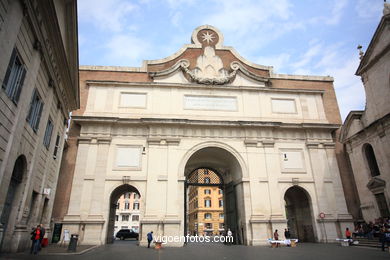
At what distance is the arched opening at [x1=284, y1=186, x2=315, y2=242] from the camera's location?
70.7 ft

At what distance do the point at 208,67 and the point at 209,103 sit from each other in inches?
143

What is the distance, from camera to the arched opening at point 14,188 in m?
10.6

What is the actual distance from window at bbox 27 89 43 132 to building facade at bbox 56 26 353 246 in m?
7.78

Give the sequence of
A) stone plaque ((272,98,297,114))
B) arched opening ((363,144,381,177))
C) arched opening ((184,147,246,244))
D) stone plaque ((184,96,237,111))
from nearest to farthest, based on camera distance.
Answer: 1. arched opening ((363,144,381,177))
2. arched opening ((184,147,246,244))
3. stone plaque ((184,96,237,111))
4. stone plaque ((272,98,297,114))

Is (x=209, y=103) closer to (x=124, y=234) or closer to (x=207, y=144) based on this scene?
(x=207, y=144)

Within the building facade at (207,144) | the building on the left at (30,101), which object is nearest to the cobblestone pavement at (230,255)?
the building on the left at (30,101)

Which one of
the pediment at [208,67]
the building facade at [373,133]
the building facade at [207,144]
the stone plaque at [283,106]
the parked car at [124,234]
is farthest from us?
the parked car at [124,234]

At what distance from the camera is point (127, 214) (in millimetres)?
59219

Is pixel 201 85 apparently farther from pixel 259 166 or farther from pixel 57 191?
pixel 57 191

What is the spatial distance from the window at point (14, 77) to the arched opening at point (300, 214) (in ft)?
66.1

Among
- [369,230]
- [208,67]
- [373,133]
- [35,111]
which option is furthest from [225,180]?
[35,111]

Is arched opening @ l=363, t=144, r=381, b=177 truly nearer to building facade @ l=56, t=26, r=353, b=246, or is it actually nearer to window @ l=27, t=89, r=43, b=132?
building facade @ l=56, t=26, r=353, b=246

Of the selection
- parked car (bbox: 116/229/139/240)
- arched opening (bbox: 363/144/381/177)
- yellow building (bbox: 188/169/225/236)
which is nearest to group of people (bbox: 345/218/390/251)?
arched opening (bbox: 363/144/381/177)

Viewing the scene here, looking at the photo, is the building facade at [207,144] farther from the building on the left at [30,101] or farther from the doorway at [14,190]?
the doorway at [14,190]
